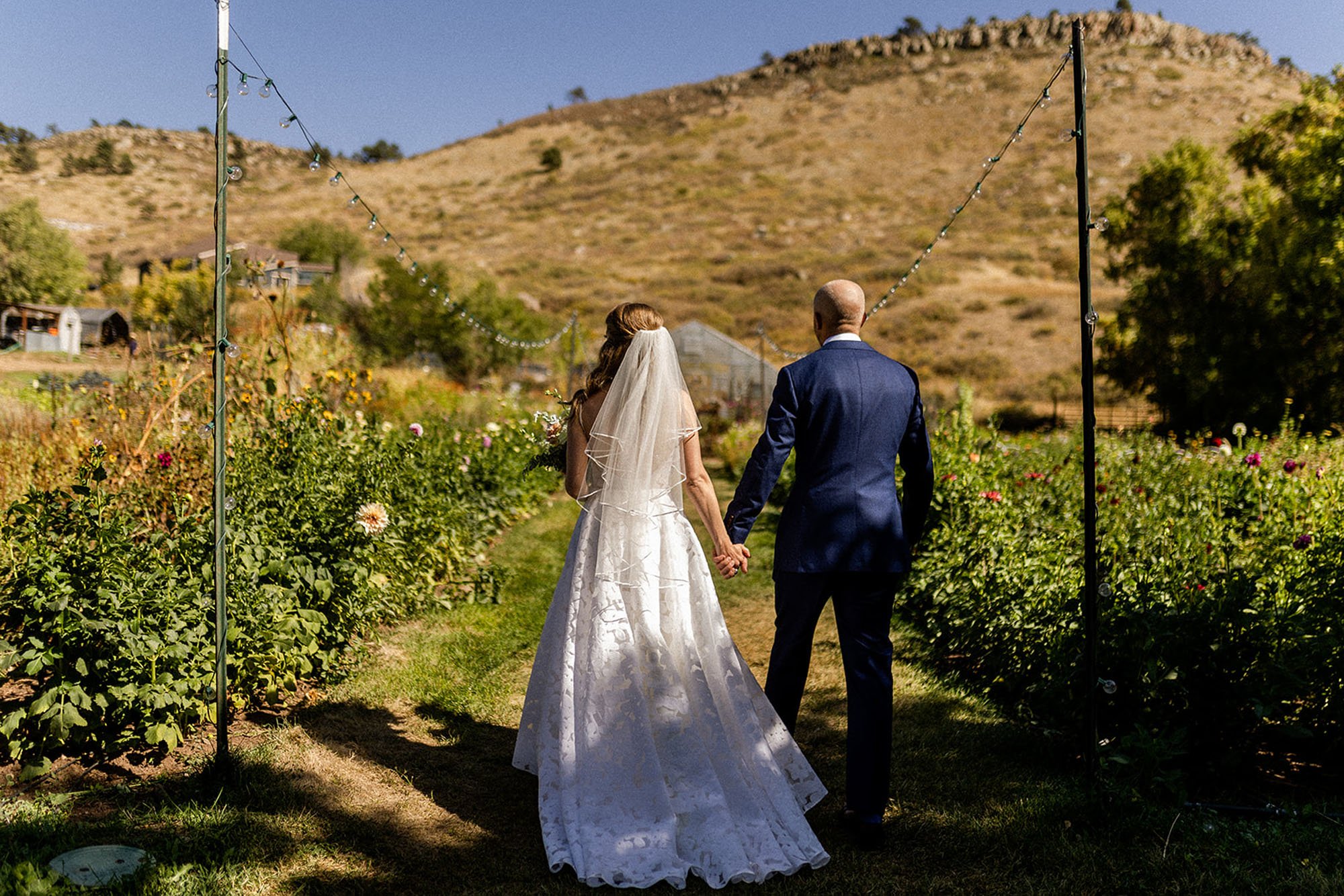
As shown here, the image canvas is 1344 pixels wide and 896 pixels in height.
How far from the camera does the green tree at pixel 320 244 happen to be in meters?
44.6

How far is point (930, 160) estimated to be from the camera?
5759 centimetres

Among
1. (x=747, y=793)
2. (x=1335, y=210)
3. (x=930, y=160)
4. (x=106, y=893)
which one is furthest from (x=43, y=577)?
(x=930, y=160)

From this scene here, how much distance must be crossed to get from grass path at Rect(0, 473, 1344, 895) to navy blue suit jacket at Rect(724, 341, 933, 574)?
3.13 ft

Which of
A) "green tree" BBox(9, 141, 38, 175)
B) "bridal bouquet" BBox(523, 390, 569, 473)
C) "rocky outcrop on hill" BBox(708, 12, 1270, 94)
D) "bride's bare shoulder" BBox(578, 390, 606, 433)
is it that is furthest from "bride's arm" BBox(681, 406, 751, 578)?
"green tree" BBox(9, 141, 38, 175)

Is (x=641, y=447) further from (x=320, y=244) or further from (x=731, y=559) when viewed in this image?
(x=320, y=244)

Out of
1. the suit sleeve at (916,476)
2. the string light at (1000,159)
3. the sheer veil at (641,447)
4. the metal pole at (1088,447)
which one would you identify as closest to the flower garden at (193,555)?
the sheer veil at (641,447)

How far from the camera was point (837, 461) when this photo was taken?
311cm

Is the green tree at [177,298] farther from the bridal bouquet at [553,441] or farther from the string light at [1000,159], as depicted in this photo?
the string light at [1000,159]

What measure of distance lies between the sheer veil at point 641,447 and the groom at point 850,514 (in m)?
0.30

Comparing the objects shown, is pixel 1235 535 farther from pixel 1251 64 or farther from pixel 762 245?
pixel 1251 64

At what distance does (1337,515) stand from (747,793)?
11.9ft

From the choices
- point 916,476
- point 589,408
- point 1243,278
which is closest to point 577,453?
point 589,408

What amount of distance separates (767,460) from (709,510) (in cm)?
33

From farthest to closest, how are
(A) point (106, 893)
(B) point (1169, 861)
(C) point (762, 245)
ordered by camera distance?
(C) point (762, 245) < (B) point (1169, 861) < (A) point (106, 893)
